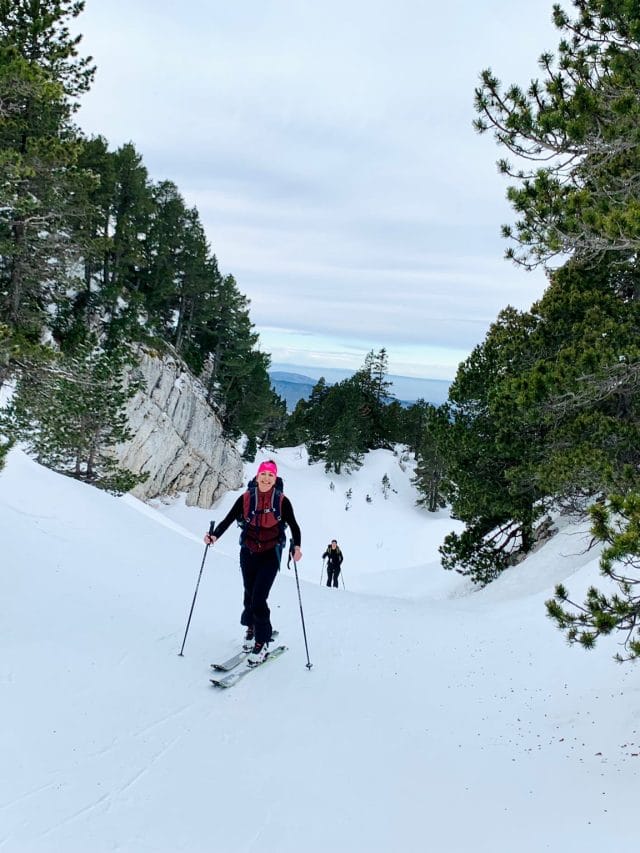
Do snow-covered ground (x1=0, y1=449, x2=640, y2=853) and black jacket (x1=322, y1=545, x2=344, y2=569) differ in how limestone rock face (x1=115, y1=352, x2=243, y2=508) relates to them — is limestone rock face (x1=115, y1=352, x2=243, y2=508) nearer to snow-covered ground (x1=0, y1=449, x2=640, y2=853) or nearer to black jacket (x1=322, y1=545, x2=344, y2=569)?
black jacket (x1=322, y1=545, x2=344, y2=569)

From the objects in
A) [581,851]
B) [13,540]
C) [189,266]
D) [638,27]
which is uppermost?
[189,266]

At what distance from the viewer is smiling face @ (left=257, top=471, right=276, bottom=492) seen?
632 centimetres

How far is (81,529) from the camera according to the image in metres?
10.8

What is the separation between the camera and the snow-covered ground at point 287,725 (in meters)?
3.41

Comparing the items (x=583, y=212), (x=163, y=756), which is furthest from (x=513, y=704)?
(x=583, y=212)

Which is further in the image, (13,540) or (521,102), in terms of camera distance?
(13,540)

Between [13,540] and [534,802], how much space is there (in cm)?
801

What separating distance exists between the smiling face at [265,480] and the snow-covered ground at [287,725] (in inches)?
84.6

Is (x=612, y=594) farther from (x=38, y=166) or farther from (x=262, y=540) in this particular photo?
(x=38, y=166)

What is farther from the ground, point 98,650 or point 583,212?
point 583,212

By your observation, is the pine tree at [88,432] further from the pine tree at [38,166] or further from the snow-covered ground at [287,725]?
the snow-covered ground at [287,725]

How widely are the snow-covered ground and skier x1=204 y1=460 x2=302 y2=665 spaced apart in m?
0.59

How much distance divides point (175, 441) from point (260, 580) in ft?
94.5

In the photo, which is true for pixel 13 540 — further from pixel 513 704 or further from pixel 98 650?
pixel 513 704
